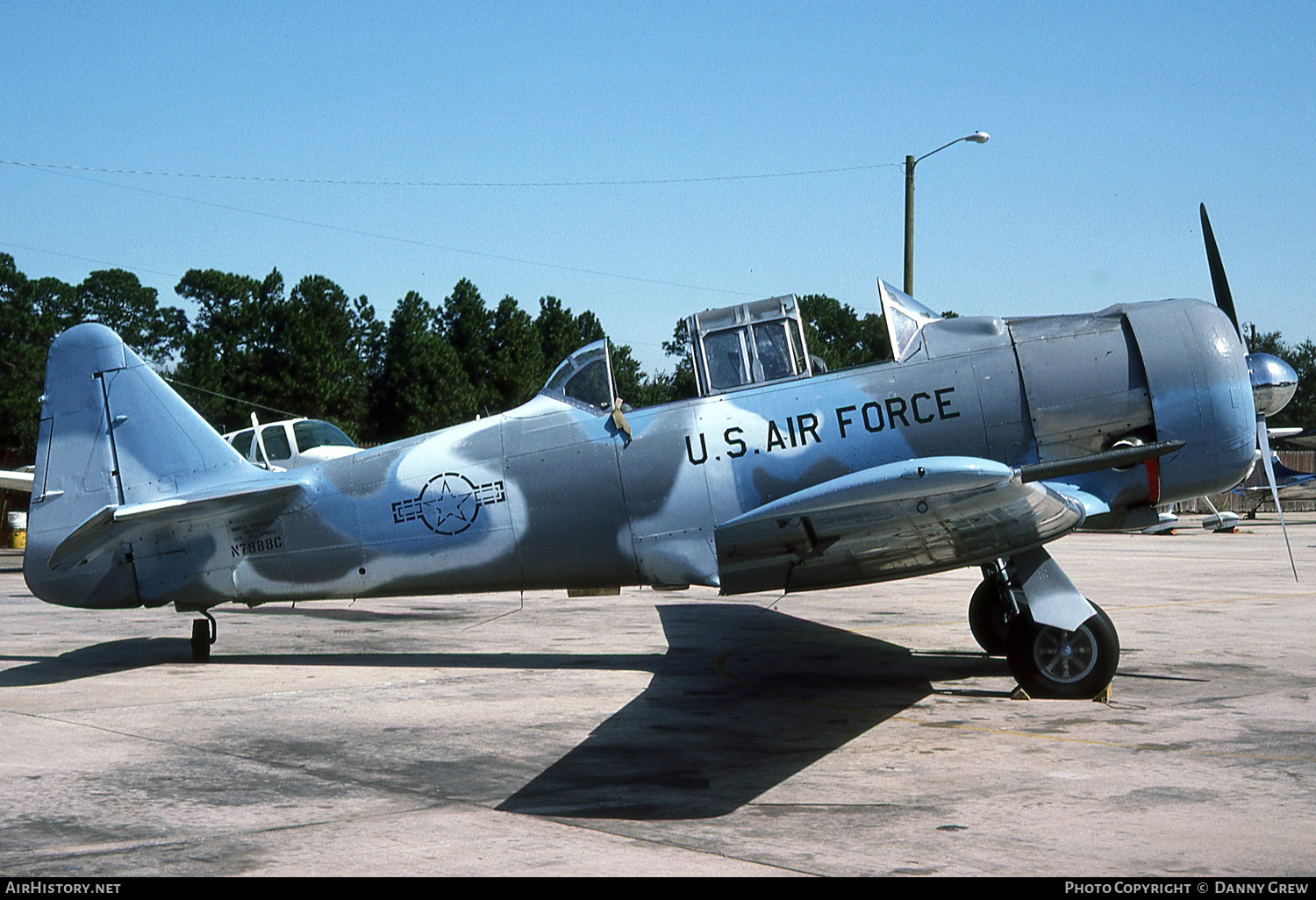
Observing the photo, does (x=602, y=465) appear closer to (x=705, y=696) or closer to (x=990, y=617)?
(x=705, y=696)

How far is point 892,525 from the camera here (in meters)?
6.77

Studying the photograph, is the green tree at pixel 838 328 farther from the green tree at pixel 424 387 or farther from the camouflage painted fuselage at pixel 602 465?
the camouflage painted fuselage at pixel 602 465

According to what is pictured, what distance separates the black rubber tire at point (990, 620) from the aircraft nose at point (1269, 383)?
265 cm

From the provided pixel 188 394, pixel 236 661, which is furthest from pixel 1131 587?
pixel 188 394

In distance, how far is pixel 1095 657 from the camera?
8.02 m

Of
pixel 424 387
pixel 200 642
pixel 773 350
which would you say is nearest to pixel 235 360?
pixel 424 387

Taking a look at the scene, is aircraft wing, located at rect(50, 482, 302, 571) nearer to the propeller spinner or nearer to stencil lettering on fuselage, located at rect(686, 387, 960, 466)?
stencil lettering on fuselage, located at rect(686, 387, 960, 466)

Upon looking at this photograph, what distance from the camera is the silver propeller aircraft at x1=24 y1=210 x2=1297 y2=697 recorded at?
8109mm

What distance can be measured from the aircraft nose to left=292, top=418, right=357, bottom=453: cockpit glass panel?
13.2 meters

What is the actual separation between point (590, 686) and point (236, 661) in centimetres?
385

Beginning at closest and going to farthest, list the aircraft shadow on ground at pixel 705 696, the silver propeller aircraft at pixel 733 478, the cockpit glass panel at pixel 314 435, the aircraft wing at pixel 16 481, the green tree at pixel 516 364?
the aircraft shadow on ground at pixel 705 696 → the silver propeller aircraft at pixel 733 478 → the cockpit glass panel at pixel 314 435 → the aircraft wing at pixel 16 481 → the green tree at pixel 516 364

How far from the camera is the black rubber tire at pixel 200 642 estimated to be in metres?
10.6

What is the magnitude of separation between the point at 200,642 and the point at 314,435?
294 inches

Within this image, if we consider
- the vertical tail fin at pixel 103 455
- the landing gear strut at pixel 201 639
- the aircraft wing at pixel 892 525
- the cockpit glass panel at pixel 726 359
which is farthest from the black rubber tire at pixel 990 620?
the landing gear strut at pixel 201 639
